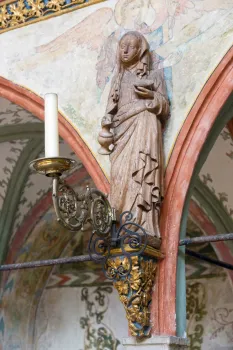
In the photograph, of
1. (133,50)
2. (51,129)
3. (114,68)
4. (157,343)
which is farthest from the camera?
(114,68)

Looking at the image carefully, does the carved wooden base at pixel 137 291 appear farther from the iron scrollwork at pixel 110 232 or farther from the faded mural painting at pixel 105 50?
the faded mural painting at pixel 105 50

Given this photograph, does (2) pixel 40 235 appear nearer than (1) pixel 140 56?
No

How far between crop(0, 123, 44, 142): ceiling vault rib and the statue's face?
2.56 meters

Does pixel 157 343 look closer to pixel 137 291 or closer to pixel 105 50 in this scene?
pixel 137 291

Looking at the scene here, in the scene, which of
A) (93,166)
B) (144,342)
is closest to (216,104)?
(93,166)

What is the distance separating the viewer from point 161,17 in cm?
567

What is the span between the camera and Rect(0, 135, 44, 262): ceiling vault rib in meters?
8.28

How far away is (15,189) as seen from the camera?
28.1 ft

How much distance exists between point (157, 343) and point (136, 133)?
1476 millimetres

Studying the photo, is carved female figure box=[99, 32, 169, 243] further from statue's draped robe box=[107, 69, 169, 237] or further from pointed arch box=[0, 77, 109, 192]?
pointed arch box=[0, 77, 109, 192]

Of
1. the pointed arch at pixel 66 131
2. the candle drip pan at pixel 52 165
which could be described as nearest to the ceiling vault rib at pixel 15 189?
the pointed arch at pixel 66 131

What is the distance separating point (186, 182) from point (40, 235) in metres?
4.37

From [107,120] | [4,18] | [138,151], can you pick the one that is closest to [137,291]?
[138,151]

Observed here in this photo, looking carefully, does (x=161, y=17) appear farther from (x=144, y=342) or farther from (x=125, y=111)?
(x=144, y=342)
